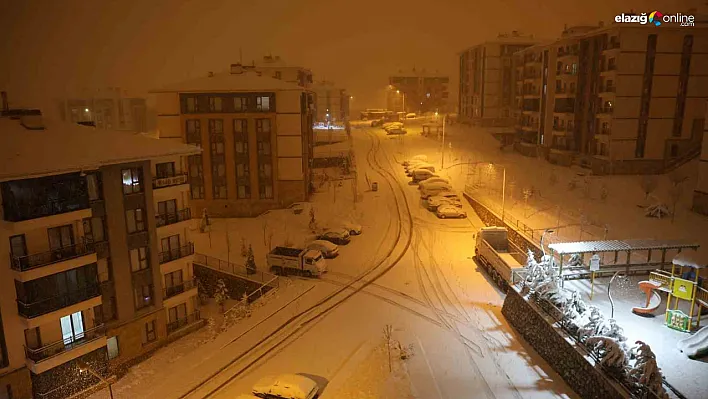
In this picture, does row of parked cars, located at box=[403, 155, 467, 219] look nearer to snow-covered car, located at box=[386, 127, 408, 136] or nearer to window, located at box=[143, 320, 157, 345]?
snow-covered car, located at box=[386, 127, 408, 136]

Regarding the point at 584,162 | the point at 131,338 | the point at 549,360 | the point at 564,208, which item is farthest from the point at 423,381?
the point at 584,162

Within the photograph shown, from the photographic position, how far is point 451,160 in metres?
62.8

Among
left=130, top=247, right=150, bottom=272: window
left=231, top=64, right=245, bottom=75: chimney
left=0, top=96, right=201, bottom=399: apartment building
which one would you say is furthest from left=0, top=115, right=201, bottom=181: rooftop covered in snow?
left=231, top=64, right=245, bottom=75: chimney

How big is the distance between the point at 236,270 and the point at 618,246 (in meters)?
23.2

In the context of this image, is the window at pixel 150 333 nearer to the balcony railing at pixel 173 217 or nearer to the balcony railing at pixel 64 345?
the balcony railing at pixel 64 345

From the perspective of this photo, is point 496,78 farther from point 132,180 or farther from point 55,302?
point 55,302

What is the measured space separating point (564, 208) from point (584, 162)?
56.2 feet

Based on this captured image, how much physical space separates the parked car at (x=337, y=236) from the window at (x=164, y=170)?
14.1m

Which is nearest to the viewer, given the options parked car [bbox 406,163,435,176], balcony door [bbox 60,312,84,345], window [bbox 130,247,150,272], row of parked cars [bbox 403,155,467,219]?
balcony door [bbox 60,312,84,345]

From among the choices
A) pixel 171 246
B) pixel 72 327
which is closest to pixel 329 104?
pixel 171 246

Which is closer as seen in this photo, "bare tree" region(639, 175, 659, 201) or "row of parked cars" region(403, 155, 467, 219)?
"bare tree" region(639, 175, 659, 201)

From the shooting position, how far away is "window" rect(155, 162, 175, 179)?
88.8 feet

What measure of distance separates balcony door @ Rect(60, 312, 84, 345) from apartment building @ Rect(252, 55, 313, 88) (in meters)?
63.5

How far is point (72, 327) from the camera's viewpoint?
2223 centimetres
